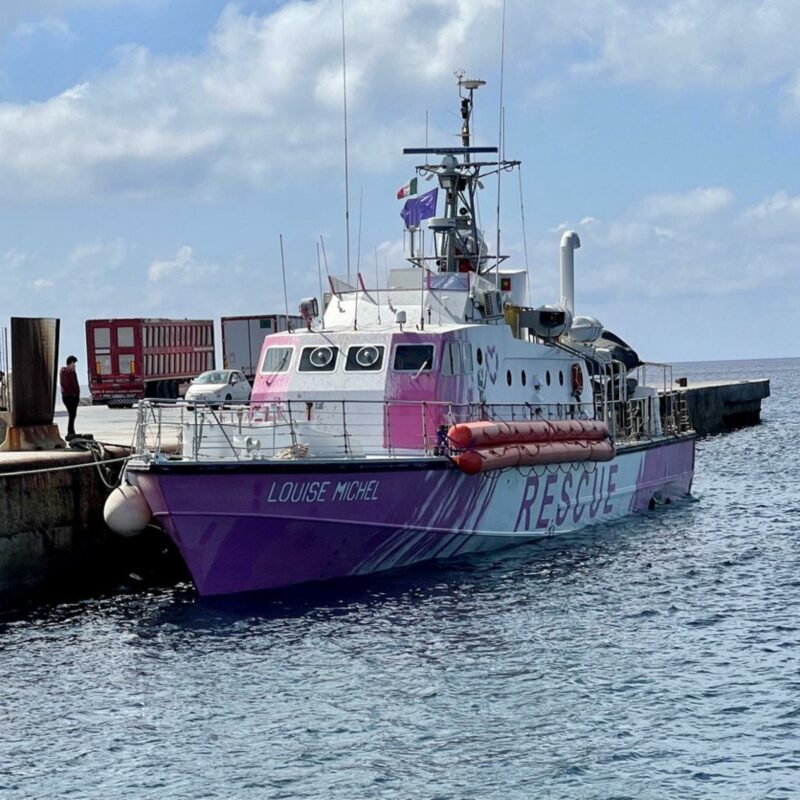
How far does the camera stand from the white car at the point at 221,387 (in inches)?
1500

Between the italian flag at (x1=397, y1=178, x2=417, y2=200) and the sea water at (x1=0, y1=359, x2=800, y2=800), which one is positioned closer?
the sea water at (x1=0, y1=359, x2=800, y2=800)

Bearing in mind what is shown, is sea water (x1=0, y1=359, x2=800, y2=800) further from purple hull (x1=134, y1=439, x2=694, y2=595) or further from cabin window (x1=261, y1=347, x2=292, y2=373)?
cabin window (x1=261, y1=347, x2=292, y2=373)

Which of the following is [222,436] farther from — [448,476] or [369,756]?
[369,756]

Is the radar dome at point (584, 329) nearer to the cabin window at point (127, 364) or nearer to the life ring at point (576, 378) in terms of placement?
the life ring at point (576, 378)

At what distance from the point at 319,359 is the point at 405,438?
1891mm

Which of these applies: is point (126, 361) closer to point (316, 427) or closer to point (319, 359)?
point (319, 359)

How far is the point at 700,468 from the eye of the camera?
37969 millimetres

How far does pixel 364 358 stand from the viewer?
64.5ft

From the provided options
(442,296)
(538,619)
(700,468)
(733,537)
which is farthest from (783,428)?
(538,619)

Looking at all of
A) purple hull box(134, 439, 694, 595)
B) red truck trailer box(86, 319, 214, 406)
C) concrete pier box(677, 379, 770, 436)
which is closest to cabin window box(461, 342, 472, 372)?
purple hull box(134, 439, 694, 595)

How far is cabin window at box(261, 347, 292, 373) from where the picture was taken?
801 inches

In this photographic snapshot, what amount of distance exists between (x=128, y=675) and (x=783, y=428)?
47.1 meters

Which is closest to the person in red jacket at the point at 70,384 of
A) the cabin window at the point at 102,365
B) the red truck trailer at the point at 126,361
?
the red truck trailer at the point at 126,361

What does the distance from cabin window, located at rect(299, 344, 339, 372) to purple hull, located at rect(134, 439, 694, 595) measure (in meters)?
2.64
